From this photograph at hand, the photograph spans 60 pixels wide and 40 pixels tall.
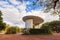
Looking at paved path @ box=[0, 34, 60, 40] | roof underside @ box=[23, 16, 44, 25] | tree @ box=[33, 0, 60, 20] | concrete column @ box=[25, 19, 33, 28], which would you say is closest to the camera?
tree @ box=[33, 0, 60, 20]

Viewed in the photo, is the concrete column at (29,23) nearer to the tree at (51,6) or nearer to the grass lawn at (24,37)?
the grass lawn at (24,37)

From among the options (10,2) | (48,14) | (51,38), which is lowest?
(51,38)

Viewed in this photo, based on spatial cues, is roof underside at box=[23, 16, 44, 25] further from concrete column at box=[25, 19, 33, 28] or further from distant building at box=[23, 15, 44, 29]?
concrete column at box=[25, 19, 33, 28]

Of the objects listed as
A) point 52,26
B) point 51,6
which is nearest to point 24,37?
point 52,26

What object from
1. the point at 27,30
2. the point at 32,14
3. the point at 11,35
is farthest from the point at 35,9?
the point at 11,35

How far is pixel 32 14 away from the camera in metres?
5.43

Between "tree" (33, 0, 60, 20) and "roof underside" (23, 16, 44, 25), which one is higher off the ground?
"tree" (33, 0, 60, 20)

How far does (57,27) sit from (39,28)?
540mm

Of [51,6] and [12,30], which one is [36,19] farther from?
[51,6]

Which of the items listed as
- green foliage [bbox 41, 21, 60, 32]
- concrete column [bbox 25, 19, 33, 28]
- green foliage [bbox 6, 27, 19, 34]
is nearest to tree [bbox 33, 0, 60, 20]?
green foliage [bbox 41, 21, 60, 32]

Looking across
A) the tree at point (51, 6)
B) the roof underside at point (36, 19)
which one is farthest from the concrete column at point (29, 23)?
the tree at point (51, 6)

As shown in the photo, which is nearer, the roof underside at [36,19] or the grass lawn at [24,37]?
the grass lawn at [24,37]

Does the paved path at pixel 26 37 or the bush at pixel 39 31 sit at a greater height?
the bush at pixel 39 31

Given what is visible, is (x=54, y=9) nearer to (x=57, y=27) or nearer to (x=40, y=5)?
(x=40, y=5)
